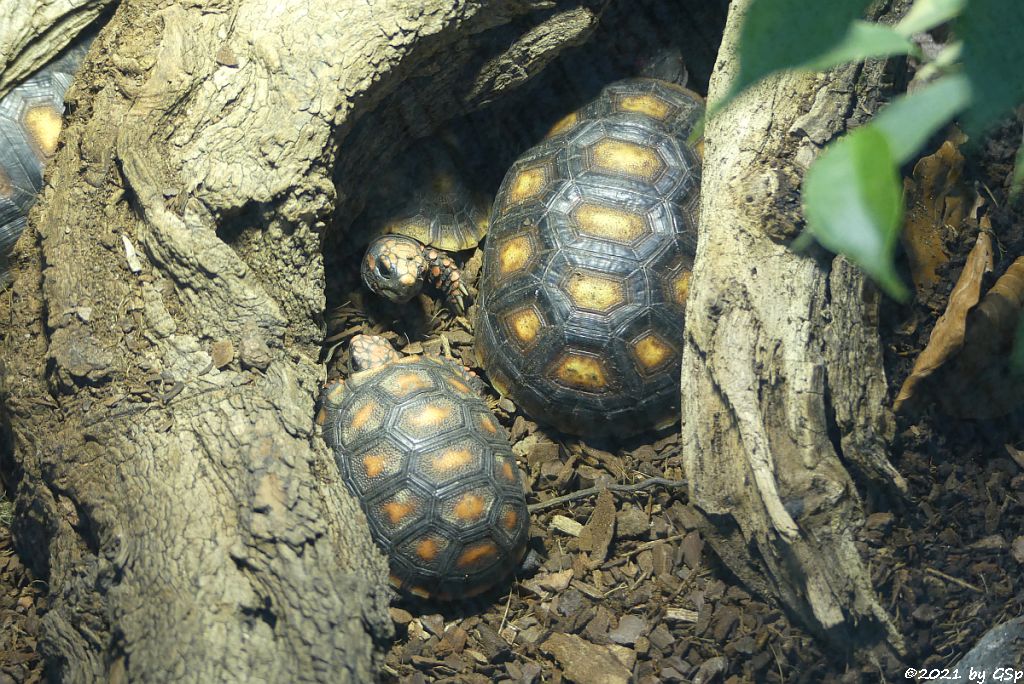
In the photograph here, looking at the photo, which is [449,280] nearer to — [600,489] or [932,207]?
[600,489]

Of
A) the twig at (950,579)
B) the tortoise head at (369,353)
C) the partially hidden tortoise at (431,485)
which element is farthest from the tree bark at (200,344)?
the twig at (950,579)

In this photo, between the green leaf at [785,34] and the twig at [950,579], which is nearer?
the green leaf at [785,34]

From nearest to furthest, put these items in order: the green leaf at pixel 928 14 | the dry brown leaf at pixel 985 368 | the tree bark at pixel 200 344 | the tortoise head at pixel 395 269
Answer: the green leaf at pixel 928 14
the tree bark at pixel 200 344
the dry brown leaf at pixel 985 368
the tortoise head at pixel 395 269

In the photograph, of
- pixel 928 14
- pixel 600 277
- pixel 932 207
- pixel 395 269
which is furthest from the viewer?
pixel 395 269

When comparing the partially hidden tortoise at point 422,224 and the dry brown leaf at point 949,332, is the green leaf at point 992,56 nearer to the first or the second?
the dry brown leaf at point 949,332

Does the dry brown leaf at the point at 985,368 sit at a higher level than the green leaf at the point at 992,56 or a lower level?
lower

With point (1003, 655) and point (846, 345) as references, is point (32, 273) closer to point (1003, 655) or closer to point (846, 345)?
point (846, 345)

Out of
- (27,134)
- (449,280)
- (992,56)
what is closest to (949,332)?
(992,56)

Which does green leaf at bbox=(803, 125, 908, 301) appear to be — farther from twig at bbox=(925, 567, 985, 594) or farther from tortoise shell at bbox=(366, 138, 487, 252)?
tortoise shell at bbox=(366, 138, 487, 252)

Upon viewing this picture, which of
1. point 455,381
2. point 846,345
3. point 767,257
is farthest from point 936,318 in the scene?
point 455,381
